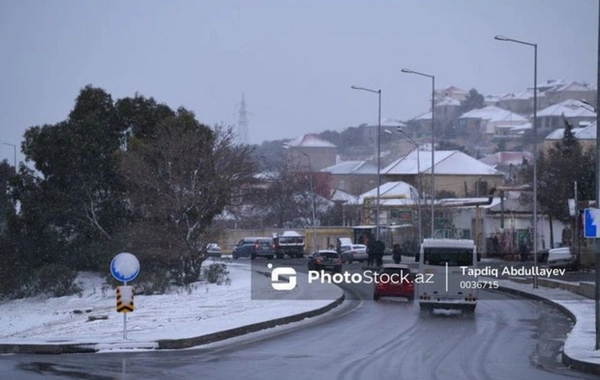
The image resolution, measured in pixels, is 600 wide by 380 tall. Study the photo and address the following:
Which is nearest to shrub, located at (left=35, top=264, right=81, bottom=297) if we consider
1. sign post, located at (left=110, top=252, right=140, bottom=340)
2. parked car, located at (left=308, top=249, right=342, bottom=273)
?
parked car, located at (left=308, top=249, right=342, bottom=273)

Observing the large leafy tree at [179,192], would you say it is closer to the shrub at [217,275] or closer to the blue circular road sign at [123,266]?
the shrub at [217,275]

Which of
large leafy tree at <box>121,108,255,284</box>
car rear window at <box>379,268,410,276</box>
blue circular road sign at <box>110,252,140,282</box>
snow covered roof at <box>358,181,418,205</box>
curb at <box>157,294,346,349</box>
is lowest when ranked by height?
curb at <box>157,294,346,349</box>

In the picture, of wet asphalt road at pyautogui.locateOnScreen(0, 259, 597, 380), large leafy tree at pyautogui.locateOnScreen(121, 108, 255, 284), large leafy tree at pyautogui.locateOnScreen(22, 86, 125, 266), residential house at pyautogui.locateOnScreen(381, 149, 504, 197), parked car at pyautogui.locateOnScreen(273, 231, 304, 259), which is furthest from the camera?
residential house at pyautogui.locateOnScreen(381, 149, 504, 197)

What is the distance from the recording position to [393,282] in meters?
41.1

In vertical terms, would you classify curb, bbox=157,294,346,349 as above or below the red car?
below

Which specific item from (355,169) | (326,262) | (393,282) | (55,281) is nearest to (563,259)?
(326,262)

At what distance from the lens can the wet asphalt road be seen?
18.8 metres

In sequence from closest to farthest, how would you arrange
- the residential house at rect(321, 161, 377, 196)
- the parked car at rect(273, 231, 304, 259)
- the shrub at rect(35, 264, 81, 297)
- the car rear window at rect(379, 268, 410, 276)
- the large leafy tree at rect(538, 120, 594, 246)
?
the car rear window at rect(379, 268, 410, 276)
the shrub at rect(35, 264, 81, 297)
the large leafy tree at rect(538, 120, 594, 246)
the parked car at rect(273, 231, 304, 259)
the residential house at rect(321, 161, 377, 196)

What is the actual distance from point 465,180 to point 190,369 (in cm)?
11115

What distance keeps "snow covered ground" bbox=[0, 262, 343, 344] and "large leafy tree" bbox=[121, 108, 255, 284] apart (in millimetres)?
2454

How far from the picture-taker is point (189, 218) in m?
52.0

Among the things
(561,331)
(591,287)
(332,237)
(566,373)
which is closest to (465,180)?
(332,237)

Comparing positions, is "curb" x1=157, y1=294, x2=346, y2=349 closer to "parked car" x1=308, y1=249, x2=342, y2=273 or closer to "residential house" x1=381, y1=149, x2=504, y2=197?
"parked car" x1=308, y1=249, x2=342, y2=273

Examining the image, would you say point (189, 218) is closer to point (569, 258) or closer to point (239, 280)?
point (239, 280)
